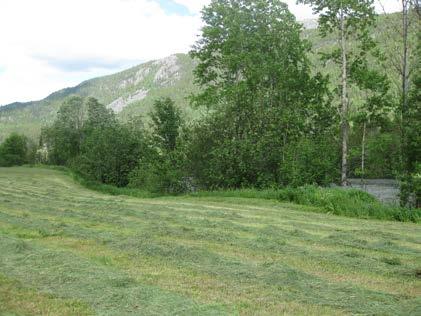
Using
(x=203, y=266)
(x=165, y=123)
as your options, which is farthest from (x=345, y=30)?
(x=165, y=123)

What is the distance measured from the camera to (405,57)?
67.3 feet

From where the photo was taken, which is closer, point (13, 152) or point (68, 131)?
point (68, 131)

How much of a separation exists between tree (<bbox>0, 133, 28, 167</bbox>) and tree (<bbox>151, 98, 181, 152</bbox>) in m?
55.9

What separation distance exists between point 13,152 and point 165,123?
6425 centimetres

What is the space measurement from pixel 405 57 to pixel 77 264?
17.8 meters

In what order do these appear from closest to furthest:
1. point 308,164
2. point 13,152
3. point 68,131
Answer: point 308,164 → point 68,131 → point 13,152

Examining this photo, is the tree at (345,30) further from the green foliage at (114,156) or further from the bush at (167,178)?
the green foliage at (114,156)

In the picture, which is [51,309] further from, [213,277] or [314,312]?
[314,312]

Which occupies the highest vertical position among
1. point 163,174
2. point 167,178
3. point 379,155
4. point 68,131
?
point 68,131

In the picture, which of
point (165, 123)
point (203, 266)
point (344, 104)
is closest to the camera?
point (203, 266)

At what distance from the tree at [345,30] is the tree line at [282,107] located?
5 cm

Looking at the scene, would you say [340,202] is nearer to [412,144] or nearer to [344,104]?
[412,144]

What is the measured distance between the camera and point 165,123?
136ft

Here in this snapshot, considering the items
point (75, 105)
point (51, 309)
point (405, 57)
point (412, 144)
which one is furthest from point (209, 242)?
point (75, 105)
